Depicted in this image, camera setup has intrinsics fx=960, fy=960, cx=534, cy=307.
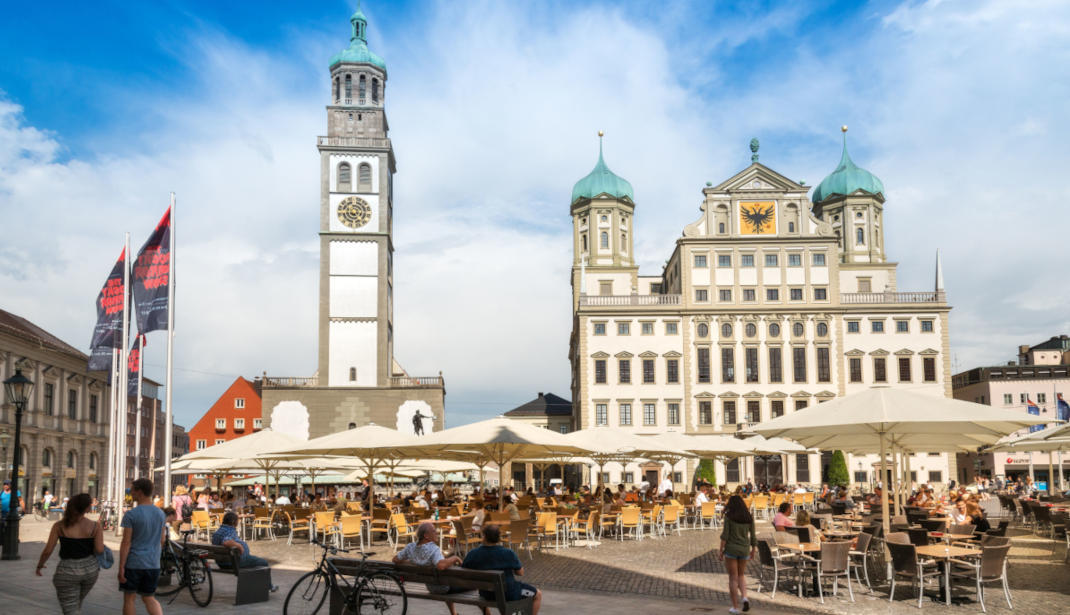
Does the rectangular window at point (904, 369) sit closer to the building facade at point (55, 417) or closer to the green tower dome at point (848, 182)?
the green tower dome at point (848, 182)

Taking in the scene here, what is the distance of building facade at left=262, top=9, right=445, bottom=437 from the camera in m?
57.7

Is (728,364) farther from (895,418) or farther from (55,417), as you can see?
(895,418)

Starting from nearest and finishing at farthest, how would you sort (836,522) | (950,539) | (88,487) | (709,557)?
1. (950,539)
2. (709,557)
3. (836,522)
4. (88,487)

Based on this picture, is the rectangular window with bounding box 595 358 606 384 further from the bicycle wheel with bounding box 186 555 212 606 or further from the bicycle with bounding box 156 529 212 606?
the bicycle wheel with bounding box 186 555 212 606

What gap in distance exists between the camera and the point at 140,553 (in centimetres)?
828

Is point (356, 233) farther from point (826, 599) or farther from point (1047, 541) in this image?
point (826, 599)

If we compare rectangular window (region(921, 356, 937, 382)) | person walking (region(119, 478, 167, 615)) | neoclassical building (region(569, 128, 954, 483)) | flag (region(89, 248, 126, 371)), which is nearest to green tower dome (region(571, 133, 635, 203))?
neoclassical building (region(569, 128, 954, 483))

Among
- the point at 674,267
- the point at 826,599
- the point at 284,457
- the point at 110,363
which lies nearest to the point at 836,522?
the point at 826,599

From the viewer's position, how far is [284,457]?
21562 millimetres

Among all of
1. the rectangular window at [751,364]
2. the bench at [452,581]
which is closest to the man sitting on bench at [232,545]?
the bench at [452,581]

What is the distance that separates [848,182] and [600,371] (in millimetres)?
25014

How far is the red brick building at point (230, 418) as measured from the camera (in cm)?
7525

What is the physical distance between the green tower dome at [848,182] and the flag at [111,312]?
56713 millimetres

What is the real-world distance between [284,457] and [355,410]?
3644 centimetres
